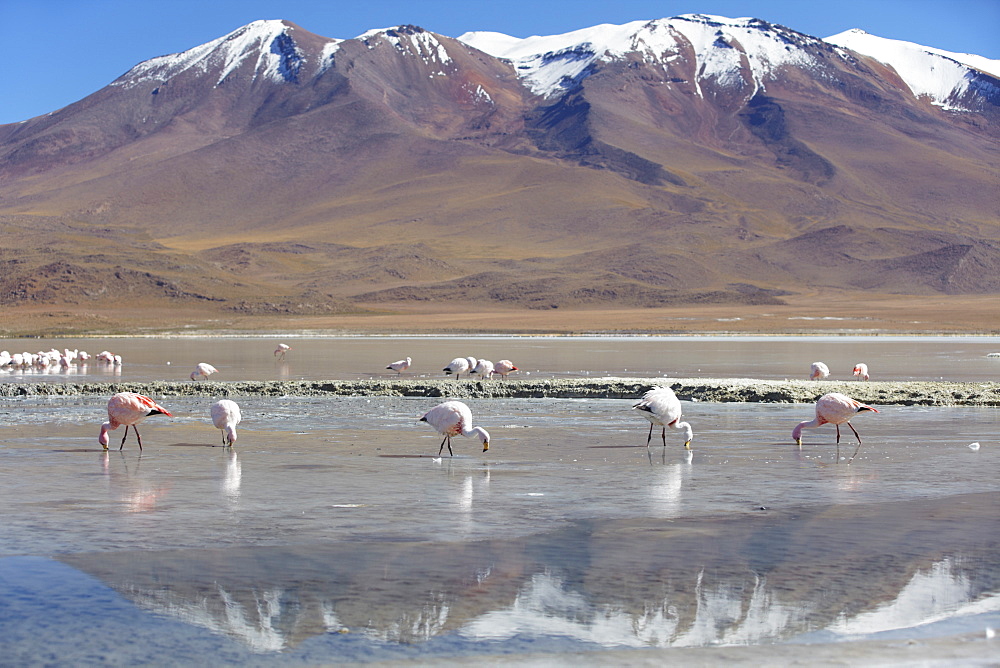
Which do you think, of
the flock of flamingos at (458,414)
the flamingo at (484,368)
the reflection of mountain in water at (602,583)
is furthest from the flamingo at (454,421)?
the flamingo at (484,368)

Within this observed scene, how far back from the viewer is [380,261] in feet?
423

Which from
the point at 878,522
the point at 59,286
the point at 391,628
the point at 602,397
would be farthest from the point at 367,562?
the point at 59,286

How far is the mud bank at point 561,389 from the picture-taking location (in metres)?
20.1

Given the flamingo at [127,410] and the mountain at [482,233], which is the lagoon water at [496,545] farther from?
the mountain at [482,233]

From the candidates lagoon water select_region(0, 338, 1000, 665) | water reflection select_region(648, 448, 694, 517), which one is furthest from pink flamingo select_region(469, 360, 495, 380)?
water reflection select_region(648, 448, 694, 517)

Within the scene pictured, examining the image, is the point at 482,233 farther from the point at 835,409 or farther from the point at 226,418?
the point at 226,418

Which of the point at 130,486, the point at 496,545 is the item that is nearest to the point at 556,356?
the point at 130,486

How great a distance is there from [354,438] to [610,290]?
9362 cm

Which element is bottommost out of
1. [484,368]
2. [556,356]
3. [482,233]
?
[484,368]

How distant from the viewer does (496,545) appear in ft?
27.2

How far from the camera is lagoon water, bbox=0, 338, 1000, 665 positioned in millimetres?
6180

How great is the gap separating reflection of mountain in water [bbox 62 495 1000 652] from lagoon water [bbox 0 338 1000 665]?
0.08 ft

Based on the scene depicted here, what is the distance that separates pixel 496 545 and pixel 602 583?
4.21ft

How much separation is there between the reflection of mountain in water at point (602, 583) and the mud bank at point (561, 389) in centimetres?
1132
